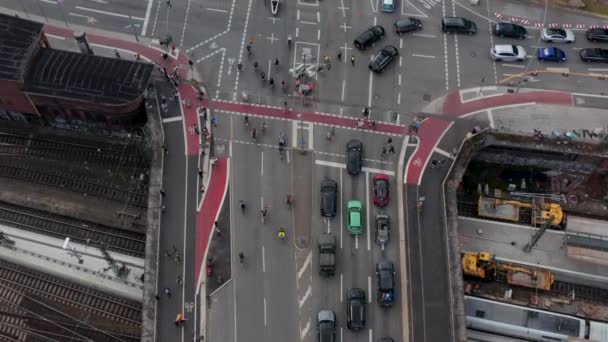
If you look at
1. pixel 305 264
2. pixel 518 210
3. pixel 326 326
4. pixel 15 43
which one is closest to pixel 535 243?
pixel 518 210

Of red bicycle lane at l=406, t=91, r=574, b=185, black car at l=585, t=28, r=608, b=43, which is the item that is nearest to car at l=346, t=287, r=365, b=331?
red bicycle lane at l=406, t=91, r=574, b=185

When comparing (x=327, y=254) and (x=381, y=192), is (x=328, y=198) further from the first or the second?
(x=327, y=254)

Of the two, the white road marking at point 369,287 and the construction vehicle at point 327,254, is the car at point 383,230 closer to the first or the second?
the white road marking at point 369,287

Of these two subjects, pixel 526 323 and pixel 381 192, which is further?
pixel 381 192

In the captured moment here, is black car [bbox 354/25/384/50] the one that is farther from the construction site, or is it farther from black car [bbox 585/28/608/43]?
black car [bbox 585/28/608/43]

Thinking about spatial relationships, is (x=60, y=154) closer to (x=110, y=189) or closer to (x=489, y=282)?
(x=110, y=189)

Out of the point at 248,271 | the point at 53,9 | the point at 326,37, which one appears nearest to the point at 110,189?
the point at 248,271

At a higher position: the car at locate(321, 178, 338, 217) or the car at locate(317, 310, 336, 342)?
the car at locate(321, 178, 338, 217)
